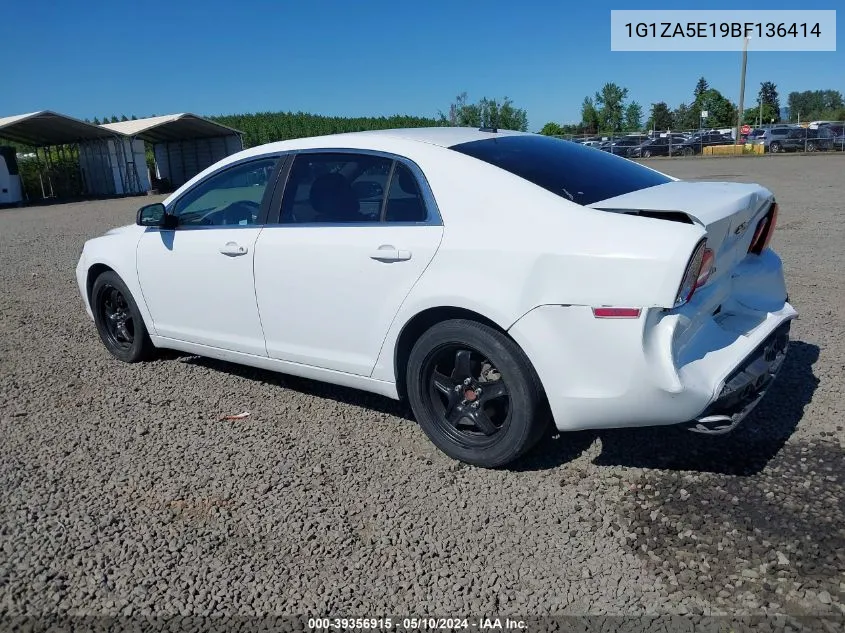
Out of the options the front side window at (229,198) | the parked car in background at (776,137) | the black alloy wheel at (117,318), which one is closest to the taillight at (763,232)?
the front side window at (229,198)

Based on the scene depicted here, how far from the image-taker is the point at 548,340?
10.2 ft

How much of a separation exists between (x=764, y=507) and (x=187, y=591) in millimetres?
2415

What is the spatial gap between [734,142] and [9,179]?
39.6 m

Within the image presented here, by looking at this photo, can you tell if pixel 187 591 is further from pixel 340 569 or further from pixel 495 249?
pixel 495 249

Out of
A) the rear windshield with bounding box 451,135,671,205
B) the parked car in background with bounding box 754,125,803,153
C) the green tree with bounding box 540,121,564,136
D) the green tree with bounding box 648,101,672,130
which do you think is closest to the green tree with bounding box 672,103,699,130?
the green tree with bounding box 648,101,672,130

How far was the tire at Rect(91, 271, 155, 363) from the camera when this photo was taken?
17.2 feet

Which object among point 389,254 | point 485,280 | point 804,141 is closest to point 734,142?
point 804,141

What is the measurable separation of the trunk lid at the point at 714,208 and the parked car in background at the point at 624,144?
42.7 metres

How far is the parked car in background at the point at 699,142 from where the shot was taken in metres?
44.9

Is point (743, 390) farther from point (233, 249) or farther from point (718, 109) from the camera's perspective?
point (718, 109)

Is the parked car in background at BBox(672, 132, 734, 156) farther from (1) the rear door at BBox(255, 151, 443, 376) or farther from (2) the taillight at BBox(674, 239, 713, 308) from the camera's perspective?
(2) the taillight at BBox(674, 239, 713, 308)

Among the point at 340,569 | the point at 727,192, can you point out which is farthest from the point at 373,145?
the point at 340,569

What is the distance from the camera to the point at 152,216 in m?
4.74

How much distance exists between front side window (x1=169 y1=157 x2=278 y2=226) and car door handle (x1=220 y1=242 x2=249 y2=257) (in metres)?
0.16
